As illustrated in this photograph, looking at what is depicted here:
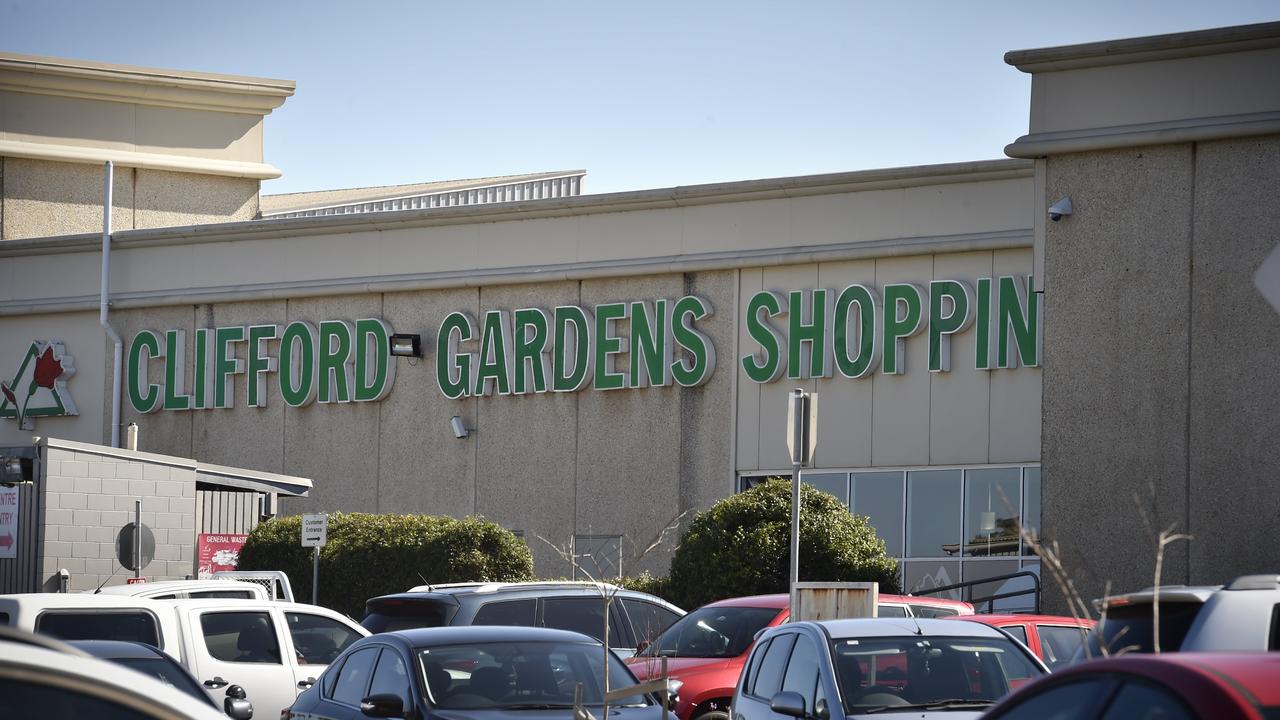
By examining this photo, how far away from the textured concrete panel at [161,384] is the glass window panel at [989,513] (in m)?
15.3

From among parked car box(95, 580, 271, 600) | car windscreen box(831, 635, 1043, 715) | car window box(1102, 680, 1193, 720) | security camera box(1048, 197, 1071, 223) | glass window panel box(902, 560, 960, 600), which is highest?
security camera box(1048, 197, 1071, 223)

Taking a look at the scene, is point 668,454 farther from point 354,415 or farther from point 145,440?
point 145,440

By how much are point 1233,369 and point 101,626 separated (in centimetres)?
1200

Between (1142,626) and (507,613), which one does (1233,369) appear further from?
(1142,626)

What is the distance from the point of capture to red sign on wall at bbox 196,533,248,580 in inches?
1038

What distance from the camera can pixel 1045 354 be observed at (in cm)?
1958

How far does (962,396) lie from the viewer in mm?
25750

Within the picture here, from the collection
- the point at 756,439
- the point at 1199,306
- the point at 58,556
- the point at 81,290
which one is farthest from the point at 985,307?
the point at 81,290

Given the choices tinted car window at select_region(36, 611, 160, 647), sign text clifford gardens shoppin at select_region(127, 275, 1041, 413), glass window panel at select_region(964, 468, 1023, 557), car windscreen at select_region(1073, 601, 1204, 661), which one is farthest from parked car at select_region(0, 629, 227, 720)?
sign text clifford gardens shoppin at select_region(127, 275, 1041, 413)

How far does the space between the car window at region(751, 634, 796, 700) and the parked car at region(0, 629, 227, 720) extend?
6866 mm

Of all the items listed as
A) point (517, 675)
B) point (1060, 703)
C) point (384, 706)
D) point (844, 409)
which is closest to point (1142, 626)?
point (1060, 703)

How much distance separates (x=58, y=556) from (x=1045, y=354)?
13.8m

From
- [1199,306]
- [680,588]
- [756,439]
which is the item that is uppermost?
[1199,306]

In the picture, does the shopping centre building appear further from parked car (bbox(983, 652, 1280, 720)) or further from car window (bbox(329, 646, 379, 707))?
parked car (bbox(983, 652, 1280, 720))
